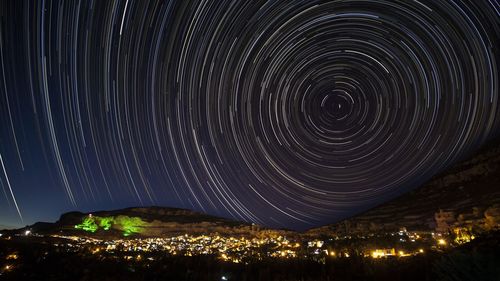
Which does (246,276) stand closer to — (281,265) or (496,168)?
(281,265)

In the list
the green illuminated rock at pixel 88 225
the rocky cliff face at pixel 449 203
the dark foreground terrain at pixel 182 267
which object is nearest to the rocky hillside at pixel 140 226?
the green illuminated rock at pixel 88 225

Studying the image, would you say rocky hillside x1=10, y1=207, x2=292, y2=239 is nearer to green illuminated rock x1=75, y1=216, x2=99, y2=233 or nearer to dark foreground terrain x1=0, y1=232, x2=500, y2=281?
green illuminated rock x1=75, y1=216, x2=99, y2=233

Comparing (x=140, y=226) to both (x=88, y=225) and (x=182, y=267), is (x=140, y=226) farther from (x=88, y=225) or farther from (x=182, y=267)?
(x=182, y=267)

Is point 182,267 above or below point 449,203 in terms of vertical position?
below

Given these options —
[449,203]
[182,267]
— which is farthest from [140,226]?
[449,203]

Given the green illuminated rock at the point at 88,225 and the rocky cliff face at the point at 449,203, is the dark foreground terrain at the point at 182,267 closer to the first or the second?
the rocky cliff face at the point at 449,203

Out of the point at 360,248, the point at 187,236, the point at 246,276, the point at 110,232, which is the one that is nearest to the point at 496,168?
the point at 360,248

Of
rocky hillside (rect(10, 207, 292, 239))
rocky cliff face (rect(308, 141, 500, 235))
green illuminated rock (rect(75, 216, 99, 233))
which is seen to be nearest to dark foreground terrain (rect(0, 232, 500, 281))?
rocky cliff face (rect(308, 141, 500, 235))
